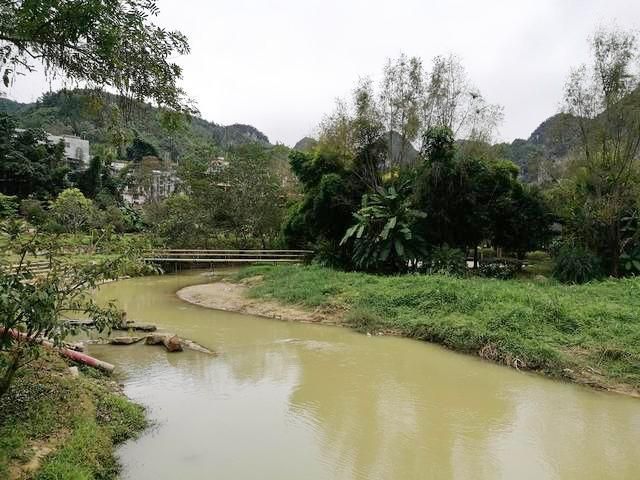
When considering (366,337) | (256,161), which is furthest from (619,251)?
(256,161)

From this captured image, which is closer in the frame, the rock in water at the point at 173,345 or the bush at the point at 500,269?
the rock in water at the point at 173,345

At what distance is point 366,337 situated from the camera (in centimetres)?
1005

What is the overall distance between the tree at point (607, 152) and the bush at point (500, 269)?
7.54ft

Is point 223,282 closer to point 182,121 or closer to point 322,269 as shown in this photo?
point 322,269

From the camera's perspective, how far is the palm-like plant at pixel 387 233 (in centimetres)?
1470

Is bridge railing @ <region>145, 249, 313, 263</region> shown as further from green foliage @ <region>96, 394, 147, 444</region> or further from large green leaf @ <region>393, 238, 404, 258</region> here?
green foliage @ <region>96, 394, 147, 444</region>

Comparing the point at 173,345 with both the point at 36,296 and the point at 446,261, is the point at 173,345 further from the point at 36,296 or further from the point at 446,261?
the point at 446,261

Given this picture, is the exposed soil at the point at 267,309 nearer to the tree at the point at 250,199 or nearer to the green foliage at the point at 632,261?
the tree at the point at 250,199

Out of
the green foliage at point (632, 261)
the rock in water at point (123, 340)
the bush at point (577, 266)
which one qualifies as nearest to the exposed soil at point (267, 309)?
the rock in water at point (123, 340)

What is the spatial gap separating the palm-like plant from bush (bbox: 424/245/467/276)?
0.44 m

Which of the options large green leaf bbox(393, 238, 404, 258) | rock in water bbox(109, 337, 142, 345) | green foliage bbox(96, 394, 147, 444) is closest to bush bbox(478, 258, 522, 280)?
large green leaf bbox(393, 238, 404, 258)

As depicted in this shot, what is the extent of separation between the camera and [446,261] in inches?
→ 557

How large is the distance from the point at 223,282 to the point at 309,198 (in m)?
4.54

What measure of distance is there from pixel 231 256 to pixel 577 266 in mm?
14622
